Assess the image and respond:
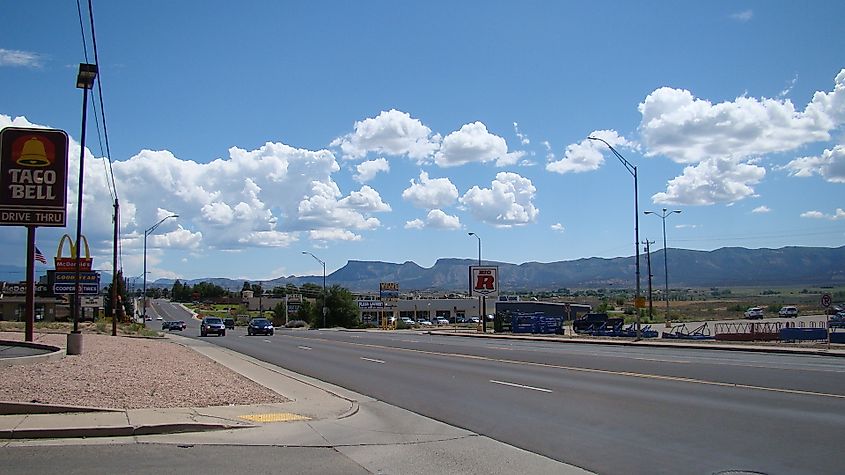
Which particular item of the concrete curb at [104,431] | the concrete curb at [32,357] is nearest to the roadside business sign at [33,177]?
the concrete curb at [32,357]

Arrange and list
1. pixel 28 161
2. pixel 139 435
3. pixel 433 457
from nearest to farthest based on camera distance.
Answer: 1. pixel 433 457
2. pixel 139 435
3. pixel 28 161

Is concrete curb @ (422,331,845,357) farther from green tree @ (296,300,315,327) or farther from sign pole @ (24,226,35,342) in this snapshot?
green tree @ (296,300,315,327)

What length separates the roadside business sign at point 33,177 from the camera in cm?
2361

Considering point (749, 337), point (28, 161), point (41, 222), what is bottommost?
point (749, 337)

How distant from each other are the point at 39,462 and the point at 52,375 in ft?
24.0

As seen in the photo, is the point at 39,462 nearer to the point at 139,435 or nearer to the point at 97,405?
the point at 139,435

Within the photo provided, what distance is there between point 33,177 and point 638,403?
18619 millimetres

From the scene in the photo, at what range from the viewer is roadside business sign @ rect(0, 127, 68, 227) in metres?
23.6

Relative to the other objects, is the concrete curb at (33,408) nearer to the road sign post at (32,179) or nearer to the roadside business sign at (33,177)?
the road sign post at (32,179)

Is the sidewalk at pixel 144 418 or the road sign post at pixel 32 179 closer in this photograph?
the sidewalk at pixel 144 418

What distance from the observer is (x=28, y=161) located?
2389 centimetres

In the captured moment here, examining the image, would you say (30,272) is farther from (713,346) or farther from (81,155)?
(713,346)

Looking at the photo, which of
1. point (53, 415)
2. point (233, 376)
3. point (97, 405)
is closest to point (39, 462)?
point (53, 415)

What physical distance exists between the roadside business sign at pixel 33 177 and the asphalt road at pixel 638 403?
29.8 ft
